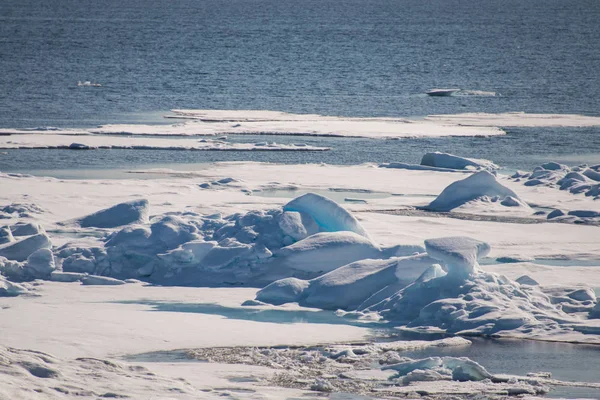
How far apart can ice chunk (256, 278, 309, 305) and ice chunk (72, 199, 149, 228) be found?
130 inches

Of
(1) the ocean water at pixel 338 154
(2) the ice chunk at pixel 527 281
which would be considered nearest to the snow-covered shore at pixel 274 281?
(2) the ice chunk at pixel 527 281

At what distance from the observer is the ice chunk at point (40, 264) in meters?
11.9

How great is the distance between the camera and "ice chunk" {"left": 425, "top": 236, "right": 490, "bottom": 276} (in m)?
10.9

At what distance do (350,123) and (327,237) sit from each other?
717 inches

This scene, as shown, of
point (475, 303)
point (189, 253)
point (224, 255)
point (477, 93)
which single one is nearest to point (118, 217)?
point (189, 253)

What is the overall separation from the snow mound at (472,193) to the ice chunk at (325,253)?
511 centimetres

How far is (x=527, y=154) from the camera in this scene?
2470 cm

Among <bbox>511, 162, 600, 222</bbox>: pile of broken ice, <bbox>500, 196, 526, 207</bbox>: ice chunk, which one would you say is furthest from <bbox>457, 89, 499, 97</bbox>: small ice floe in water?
<bbox>500, 196, 526, 207</bbox>: ice chunk

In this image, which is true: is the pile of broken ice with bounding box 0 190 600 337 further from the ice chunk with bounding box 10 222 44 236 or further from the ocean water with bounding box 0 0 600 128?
the ocean water with bounding box 0 0 600 128

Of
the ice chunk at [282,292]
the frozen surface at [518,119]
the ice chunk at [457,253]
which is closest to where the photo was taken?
the ice chunk at [457,253]

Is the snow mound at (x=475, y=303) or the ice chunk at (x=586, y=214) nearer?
the snow mound at (x=475, y=303)

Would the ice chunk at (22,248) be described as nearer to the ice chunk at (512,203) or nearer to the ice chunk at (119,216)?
the ice chunk at (119,216)

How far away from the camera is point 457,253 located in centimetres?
1087

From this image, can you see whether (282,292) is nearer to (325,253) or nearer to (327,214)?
(325,253)
